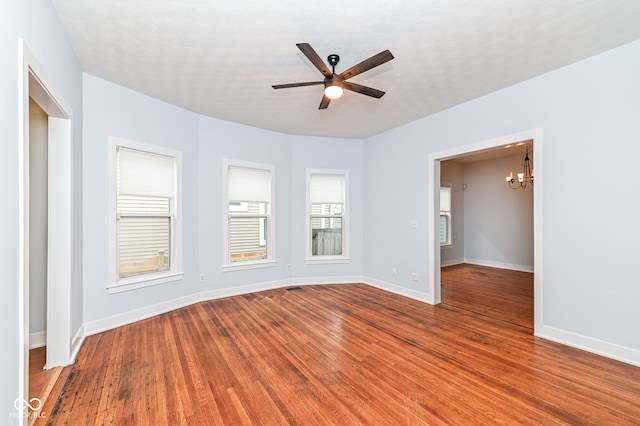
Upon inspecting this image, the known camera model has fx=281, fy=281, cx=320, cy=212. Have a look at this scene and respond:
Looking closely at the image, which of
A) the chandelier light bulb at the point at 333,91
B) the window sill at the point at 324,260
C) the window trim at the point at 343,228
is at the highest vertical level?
the chandelier light bulb at the point at 333,91

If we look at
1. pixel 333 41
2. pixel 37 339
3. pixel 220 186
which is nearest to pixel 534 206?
pixel 333 41

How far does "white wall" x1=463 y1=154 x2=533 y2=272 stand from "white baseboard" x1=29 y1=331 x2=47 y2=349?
8745 millimetres

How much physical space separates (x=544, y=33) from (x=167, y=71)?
367cm

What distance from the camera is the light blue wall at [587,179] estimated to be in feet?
8.52

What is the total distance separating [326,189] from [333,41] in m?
3.26

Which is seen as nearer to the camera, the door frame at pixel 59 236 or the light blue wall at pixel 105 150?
the door frame at pixel 59 236

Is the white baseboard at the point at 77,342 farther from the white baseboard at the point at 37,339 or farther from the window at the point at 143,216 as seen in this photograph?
the window at the point at 143,216

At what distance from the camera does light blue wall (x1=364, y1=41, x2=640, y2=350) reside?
2596 millimetres

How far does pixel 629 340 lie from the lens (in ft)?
8.43

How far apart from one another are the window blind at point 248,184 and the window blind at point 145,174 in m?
0.96

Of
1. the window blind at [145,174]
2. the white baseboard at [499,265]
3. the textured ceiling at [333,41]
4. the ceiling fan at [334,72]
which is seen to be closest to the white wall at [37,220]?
the window blind at [145,174]

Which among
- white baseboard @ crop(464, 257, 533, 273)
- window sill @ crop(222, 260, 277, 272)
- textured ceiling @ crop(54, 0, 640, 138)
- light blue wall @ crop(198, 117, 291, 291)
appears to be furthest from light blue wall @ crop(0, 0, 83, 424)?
white baseboard @ crop(464, 257, 533, 273)

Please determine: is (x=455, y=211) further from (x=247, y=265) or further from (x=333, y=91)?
(x=333, y=91)

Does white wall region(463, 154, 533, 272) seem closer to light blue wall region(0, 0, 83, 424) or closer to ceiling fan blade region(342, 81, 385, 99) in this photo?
ceiling fan blade region(342, 81, 385, 99)
